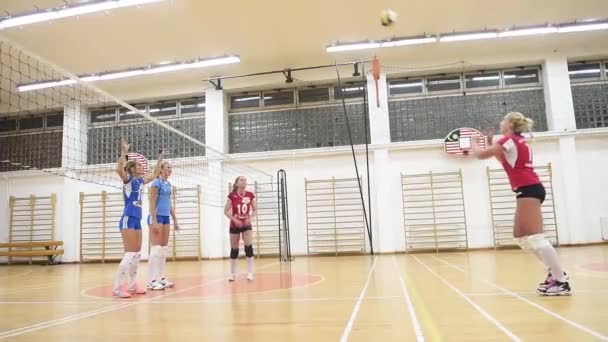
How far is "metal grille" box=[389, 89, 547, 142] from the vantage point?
43.7ft

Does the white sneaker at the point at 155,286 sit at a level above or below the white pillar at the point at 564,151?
below

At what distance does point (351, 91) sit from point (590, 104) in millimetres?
7391

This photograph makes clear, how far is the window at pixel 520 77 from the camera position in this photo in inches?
533

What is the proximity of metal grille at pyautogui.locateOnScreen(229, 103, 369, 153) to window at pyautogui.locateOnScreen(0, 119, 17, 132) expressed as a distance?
28.4ft

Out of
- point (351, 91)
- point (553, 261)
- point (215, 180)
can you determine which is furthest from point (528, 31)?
point (215, 180)

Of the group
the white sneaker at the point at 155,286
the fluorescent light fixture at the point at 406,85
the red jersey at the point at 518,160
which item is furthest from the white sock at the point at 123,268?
the fluorescent light fixture at the point at 406,85

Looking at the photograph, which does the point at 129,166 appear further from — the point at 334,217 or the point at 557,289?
the point at 334,217

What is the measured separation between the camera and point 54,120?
51.8ft

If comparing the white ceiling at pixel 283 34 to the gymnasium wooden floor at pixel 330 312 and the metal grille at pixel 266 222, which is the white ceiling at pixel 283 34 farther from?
the gymnasium wooden floor at pixel 330 312

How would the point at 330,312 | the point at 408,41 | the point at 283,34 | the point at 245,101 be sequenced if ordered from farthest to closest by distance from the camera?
the point at 245,101 → the point at 408,41 → the point at 283,34 → the point at 330,312

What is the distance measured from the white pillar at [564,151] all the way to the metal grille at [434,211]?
2827 mm

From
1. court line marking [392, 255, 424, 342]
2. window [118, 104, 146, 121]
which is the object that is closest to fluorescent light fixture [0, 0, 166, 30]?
window [118, 104, 146, 121]

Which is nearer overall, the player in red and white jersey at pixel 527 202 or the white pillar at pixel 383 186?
the player in red and white jersey at pixel 527 202

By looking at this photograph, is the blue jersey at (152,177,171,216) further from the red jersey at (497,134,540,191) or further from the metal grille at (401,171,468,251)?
the metal grille at (401,171,468,251)
